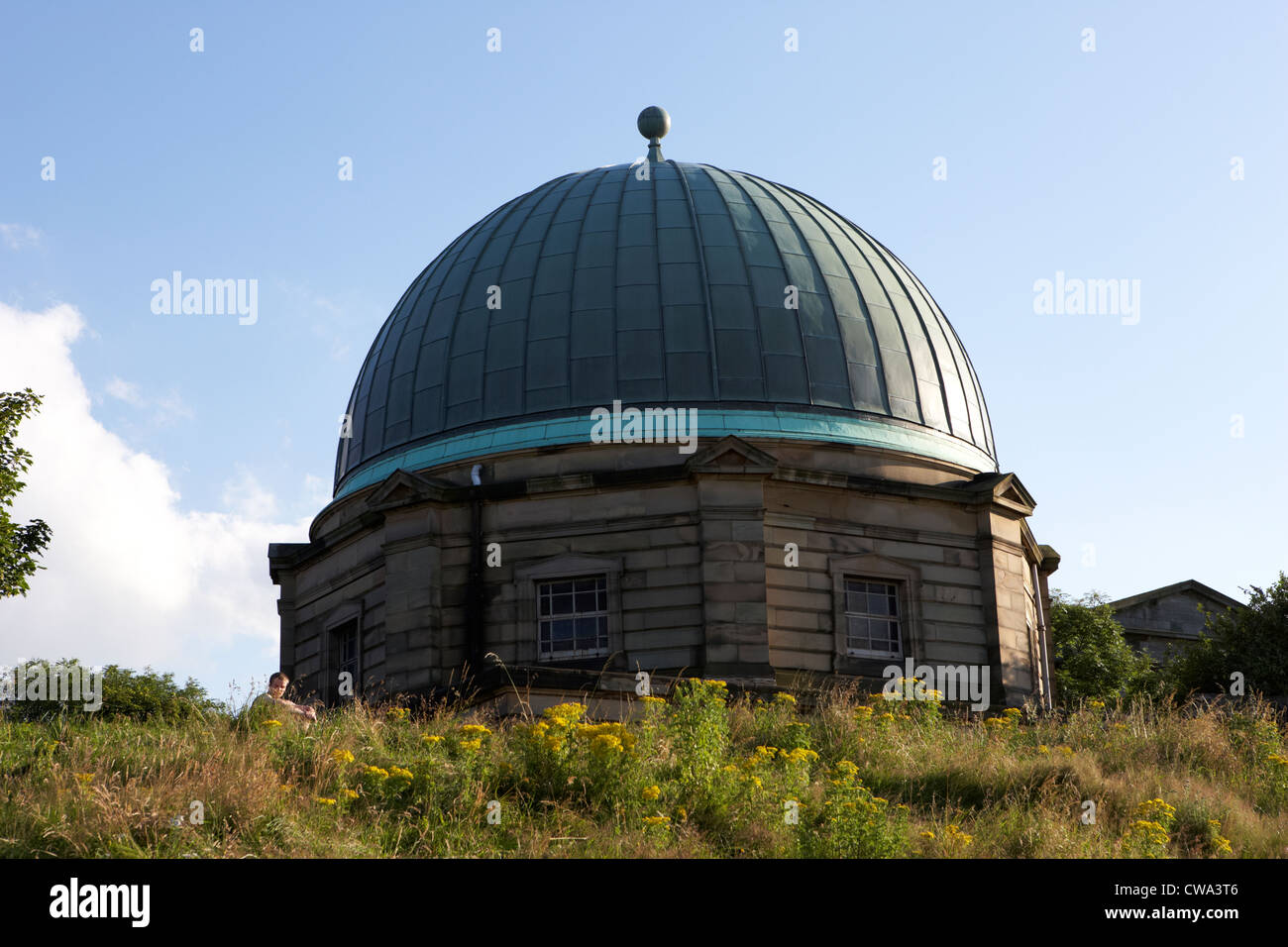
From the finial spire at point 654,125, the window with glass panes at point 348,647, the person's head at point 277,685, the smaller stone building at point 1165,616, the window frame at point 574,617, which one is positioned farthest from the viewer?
the smaller stone building at point 1165,616

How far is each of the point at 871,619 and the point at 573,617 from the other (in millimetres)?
5530

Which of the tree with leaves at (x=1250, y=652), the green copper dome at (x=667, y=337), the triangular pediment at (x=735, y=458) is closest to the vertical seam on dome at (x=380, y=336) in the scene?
the green copper dome at (x=667, y=337)

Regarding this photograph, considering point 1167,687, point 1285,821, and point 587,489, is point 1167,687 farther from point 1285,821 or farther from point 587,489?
point 1285,821

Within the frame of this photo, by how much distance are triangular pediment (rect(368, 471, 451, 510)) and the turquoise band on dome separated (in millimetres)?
1117

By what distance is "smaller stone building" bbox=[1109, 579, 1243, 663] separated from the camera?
52375 millimetres

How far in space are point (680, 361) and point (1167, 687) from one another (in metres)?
20.0

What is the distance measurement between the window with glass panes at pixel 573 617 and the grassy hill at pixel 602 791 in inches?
340

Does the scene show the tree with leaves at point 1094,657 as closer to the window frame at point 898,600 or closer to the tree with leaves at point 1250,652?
the tree with leaves at point 1250,652

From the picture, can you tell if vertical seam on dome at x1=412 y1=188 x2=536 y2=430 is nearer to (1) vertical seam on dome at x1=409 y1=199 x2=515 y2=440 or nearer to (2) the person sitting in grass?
(1) vertical seam on dome at x1=409 y1=199 x2=515 y2=440

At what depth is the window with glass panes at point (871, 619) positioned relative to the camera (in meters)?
26.8

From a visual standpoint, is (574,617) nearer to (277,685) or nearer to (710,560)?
(710,560)

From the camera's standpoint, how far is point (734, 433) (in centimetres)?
2759

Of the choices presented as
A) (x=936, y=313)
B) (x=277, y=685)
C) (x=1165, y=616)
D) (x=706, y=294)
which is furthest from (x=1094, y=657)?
(x=277, y=685)
